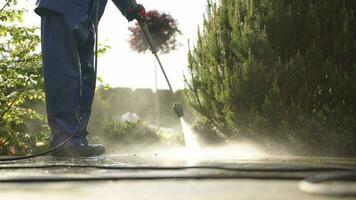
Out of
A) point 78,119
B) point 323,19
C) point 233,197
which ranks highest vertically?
point 323,19

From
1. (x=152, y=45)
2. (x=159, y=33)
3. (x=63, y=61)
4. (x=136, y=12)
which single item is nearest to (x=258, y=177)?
(x=63, y=61)

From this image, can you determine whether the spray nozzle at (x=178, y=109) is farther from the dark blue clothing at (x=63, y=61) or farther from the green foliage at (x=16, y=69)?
the green foliage at (x=16, y=69)

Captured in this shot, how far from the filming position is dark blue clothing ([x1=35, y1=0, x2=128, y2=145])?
12.0ft

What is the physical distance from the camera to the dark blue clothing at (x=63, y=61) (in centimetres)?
365

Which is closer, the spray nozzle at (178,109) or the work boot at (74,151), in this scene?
the work boot at (74,151)

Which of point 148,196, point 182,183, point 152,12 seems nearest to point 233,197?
point 148,196

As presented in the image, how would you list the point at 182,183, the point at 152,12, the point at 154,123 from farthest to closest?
the point at 152,12 → the point at 154,123 → the point at 182,183

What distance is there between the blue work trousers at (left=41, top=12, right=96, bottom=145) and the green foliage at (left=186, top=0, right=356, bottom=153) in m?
1.55

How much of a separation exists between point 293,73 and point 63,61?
1921mm

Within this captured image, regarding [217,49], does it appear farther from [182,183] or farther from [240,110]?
[182,183]

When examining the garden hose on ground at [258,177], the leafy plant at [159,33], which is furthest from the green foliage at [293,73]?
the leafy plant at [159,33]

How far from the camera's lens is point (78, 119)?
3.73 meters

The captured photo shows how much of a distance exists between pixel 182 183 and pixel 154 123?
19559 mm

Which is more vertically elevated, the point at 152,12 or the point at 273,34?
the point at 152,12
